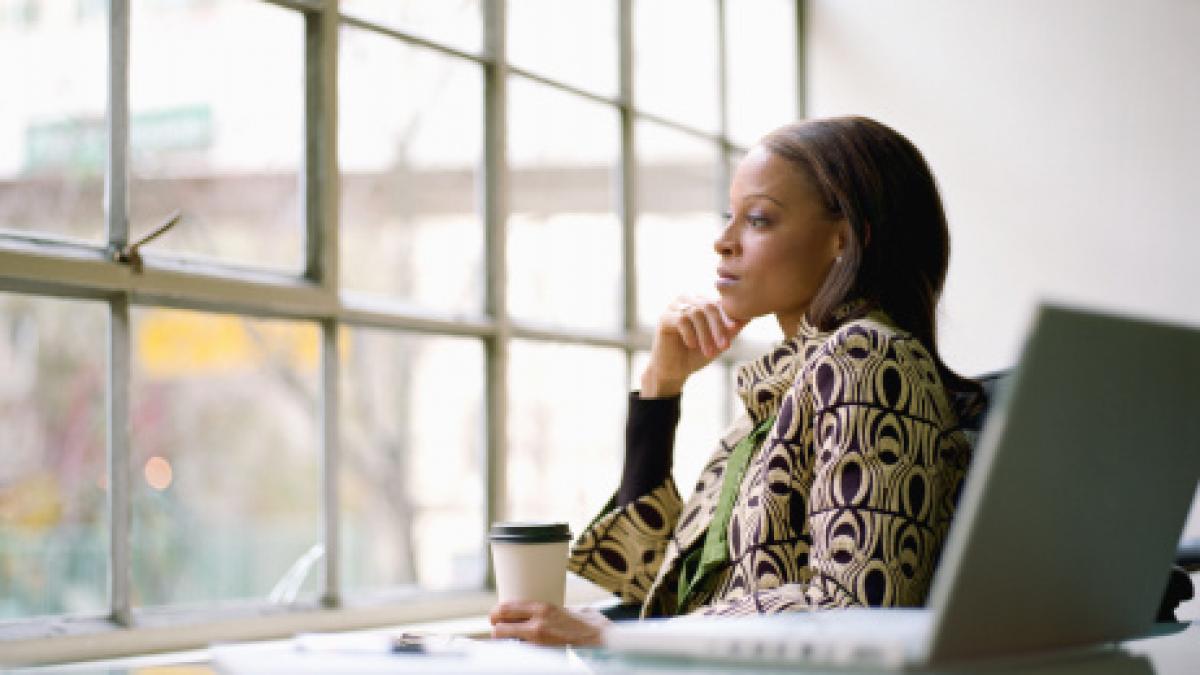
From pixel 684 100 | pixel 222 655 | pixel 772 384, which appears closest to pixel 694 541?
pixel 772 384

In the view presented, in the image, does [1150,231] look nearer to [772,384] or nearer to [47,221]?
[772,384]

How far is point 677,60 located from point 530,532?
2.81 meters

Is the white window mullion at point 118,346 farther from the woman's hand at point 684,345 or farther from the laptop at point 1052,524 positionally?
the laptop at point 1052,524

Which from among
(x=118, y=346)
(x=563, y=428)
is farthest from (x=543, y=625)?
(x=563, y=428)

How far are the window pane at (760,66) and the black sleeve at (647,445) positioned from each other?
237 centimetres

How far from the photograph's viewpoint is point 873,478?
1.50m

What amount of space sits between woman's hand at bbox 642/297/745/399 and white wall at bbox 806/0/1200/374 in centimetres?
241

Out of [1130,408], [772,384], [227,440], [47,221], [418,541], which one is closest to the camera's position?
[1130,408]

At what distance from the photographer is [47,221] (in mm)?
2348

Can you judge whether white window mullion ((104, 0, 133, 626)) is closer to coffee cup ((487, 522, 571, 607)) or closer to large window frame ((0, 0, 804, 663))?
large window frame ((0, 0, 804, 663))

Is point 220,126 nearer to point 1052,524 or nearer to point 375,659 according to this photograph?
point 375,659

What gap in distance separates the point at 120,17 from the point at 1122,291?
3.01m

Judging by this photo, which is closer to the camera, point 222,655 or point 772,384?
point 222,655

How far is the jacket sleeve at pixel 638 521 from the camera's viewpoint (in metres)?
2.12
